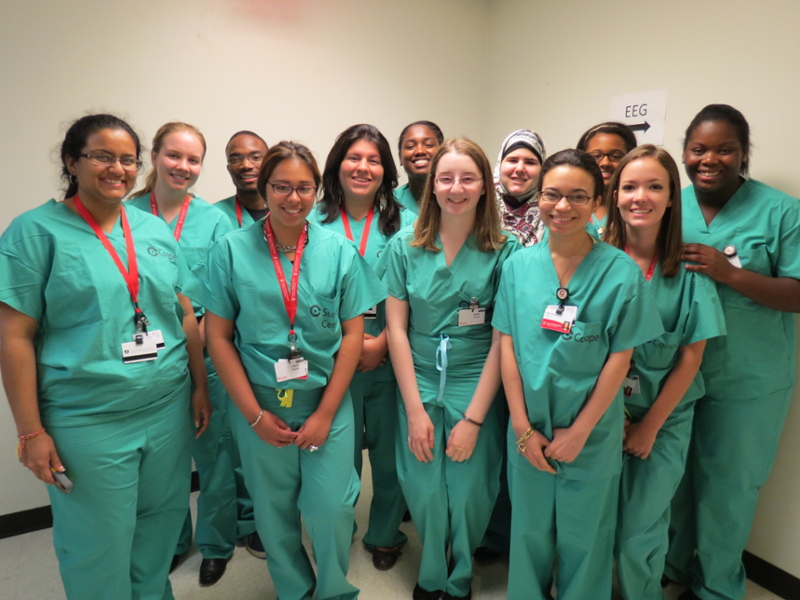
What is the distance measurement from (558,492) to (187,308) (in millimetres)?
1455

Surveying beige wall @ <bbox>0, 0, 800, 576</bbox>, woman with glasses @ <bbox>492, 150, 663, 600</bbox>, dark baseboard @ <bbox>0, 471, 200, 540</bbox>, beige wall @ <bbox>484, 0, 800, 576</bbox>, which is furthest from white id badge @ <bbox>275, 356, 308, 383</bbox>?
beige wall @ <bbox>484, 0, 800, 576</bbox>

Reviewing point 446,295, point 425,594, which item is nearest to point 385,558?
point 425,594

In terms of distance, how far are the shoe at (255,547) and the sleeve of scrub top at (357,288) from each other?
51.1 inches

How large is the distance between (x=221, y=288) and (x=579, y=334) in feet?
3.76

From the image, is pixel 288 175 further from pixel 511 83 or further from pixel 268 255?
pixel 511 83

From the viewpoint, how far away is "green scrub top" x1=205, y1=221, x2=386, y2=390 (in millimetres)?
1648

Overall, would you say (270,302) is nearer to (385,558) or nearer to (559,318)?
(559,318)

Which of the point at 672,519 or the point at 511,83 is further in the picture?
the point at 511,83

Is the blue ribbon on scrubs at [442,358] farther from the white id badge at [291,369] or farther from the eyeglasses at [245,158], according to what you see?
the eyeglasses at [245,158]

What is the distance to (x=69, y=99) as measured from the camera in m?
2.38

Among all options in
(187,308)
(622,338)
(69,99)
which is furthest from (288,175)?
(69,99)

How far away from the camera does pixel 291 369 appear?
1.66m

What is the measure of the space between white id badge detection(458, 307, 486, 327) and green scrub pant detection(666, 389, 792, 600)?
3.05 ft

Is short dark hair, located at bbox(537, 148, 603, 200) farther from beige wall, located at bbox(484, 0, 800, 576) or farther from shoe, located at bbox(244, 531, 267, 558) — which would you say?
shoe, located at bbox(244, 531, 267, 558)
